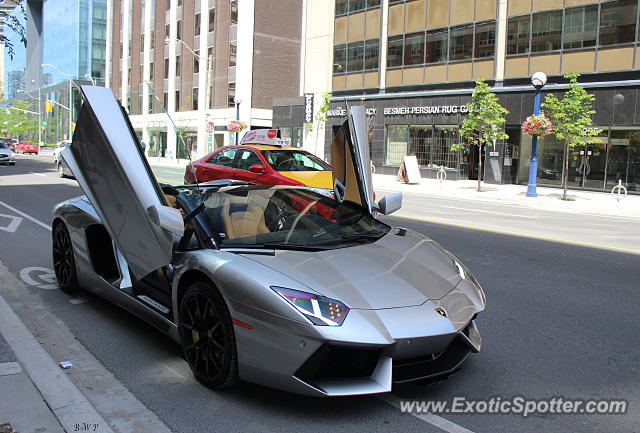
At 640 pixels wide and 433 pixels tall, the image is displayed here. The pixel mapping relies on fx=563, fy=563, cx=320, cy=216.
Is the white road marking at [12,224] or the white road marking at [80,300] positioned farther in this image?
the white road marking at [12,224]

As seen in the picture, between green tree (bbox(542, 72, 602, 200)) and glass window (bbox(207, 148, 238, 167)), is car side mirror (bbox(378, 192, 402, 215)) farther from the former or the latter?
green tree (bbox(542, 72, 602, 200))

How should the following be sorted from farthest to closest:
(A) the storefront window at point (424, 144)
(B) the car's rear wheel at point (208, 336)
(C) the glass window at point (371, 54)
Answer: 1. (C) the glass window at point (371, 54)
2. (A) the storefront window at point (424, 144)
3. (B) the car's rear wheel at point (208, 336)

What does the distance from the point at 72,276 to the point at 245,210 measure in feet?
7.81

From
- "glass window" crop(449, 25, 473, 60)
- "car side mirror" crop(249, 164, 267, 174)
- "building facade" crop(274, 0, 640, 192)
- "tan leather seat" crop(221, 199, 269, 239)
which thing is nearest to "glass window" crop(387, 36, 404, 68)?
"building facade" crop(274, 0, 640, 192)

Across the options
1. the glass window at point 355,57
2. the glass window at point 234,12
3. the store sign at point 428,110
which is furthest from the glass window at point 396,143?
the glass window at point 234,12

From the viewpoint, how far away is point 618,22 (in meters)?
24.5

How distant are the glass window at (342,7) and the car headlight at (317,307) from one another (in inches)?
1453

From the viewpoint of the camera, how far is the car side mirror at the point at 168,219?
3904 millimetres

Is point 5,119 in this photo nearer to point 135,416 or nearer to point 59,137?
point 59,137

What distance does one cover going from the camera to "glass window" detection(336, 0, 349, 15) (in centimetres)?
3738

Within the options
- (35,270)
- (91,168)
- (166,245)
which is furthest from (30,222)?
(166,245)

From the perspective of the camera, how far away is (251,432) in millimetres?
3150

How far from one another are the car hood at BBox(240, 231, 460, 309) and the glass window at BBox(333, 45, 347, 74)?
34.8 m

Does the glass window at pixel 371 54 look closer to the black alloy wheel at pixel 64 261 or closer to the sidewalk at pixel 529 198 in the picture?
the sidewalk at pixel 529 198
